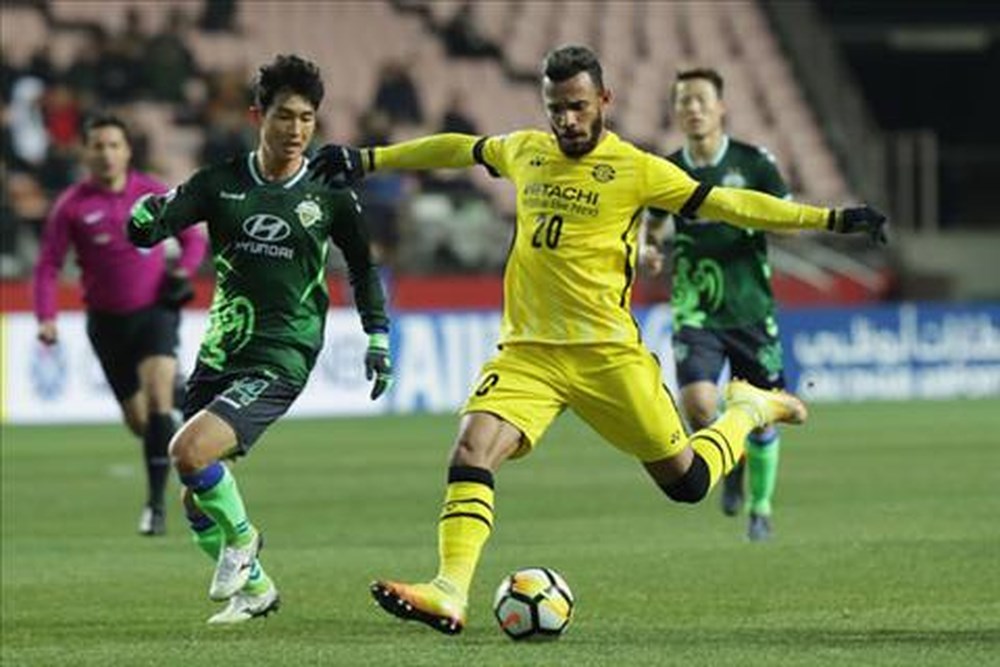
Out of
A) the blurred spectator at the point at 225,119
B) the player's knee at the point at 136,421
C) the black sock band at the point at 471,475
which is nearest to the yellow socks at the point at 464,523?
the black sock band at the point at 471,475

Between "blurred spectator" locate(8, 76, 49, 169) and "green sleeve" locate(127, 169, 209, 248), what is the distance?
18.0 meters

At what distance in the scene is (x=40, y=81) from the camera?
28.9 metres

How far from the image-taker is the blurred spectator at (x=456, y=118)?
105 ft

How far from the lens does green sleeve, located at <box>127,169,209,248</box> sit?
33.8ft

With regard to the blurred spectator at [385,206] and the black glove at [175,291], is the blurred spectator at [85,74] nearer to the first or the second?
the blurred spectator at [385,206]

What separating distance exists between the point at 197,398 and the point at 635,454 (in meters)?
1.79

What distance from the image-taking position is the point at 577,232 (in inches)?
380

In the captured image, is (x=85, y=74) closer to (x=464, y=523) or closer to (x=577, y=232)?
(x=577, y=232)

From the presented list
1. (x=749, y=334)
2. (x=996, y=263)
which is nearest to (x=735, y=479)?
(x=749, y=334)

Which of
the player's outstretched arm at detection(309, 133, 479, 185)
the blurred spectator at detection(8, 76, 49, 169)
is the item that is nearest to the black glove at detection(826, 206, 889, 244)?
the player's outstretched arm at detection(309, 133, 479, 185)

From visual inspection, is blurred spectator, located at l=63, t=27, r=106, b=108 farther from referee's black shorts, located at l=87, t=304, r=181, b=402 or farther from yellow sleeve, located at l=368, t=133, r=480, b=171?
yellow sleeve, located at l=368, t=133, r=480, b=171

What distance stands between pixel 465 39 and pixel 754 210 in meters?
25.6

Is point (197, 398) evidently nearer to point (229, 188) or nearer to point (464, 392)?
point (229, 188)

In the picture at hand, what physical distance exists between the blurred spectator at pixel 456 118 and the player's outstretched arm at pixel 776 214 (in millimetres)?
21956
